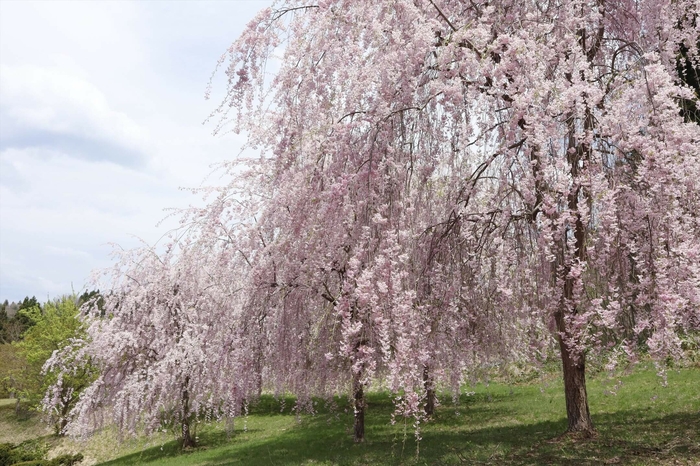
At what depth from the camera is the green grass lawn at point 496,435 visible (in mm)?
9039

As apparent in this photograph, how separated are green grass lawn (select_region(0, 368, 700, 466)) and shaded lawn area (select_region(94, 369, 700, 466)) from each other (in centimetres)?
2

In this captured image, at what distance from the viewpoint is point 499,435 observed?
11.7 metres

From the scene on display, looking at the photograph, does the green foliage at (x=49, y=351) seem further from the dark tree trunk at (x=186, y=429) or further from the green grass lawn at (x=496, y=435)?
the dark tree trunk at (x=186, y=429)

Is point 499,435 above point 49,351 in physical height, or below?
below

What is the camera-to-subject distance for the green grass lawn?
9.04 metres

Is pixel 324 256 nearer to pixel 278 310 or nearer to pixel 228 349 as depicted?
pixel 278 310

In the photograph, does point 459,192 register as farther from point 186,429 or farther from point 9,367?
point 9,367

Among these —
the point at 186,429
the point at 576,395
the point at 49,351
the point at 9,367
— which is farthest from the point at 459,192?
the point at 9,367

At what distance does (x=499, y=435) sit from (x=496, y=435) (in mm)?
81

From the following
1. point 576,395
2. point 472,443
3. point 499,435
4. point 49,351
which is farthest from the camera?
point 49,351

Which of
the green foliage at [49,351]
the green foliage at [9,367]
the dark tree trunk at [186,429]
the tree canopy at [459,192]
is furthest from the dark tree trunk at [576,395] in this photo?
the green foliage at [9,367]

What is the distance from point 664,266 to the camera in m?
5.94

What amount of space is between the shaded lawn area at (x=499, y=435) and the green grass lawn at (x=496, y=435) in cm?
2

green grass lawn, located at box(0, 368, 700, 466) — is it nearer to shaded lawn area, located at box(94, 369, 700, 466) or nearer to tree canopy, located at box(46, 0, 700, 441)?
shaded lawn area, located at box(94, 369, 700, 466)
